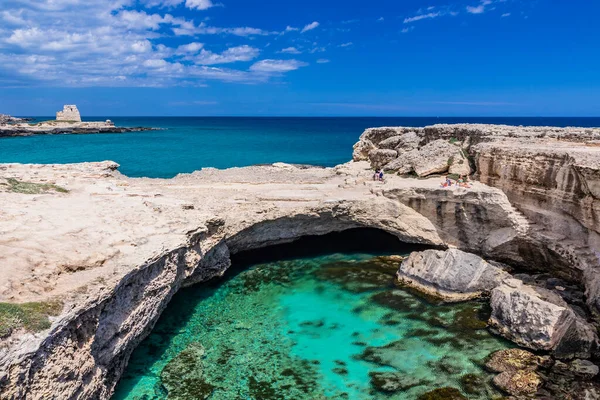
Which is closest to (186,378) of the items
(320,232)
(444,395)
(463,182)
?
(444,395)

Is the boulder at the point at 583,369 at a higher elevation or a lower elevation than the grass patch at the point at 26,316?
lower

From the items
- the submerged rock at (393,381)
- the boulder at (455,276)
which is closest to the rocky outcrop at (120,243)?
the boulder at (455,276)

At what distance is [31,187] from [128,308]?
29.5ft

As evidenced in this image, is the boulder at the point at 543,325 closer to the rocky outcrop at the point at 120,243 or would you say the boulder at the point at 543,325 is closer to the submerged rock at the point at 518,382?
the submerged rock at the point at 518,382

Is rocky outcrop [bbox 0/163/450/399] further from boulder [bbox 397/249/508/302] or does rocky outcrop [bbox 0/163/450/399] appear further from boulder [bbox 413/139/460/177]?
boulder [bbox 413/139/460/177]

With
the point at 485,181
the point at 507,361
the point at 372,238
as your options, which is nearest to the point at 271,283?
the point at 372,238

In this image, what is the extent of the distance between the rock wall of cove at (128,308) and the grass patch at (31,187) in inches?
263

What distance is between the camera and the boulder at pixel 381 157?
93.1ft

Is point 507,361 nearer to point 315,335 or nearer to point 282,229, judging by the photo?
point 315,335

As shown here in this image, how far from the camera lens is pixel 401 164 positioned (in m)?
25.2

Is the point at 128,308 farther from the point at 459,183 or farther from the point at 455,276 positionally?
the point at 459,183

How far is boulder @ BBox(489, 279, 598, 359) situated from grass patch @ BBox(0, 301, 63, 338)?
515 inches

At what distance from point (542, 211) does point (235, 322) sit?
41.5 feet

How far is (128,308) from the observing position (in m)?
11.1
